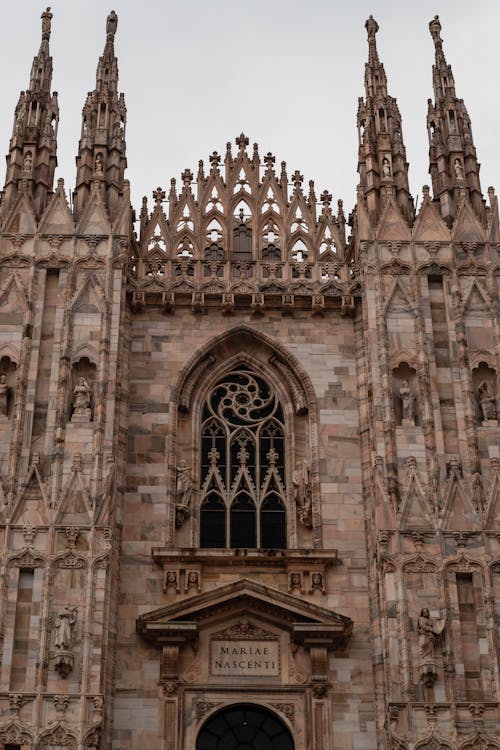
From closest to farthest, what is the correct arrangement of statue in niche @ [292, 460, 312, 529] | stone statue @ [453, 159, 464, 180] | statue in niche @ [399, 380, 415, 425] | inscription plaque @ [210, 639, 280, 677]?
1. inscription plaque @ [210, 639, 280, 677]
2. statue in niche @ [292, 460, 312, 529]
3. statue in niche @ [399, 380, 415, 425]
4. stone statue @ [453, 159, 464, 180]

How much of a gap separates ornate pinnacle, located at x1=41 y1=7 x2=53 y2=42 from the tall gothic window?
7.94 meters

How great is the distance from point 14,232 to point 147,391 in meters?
3.64

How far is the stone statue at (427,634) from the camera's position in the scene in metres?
17.9

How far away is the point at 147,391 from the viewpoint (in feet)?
69.4

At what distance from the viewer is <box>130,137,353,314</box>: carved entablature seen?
874 inches

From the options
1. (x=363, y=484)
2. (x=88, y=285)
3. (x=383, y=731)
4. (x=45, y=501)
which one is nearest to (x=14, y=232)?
(x=88, y=285)

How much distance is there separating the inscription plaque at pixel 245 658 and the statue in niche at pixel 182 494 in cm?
210

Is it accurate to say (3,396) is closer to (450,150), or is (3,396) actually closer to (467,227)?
(467,227)

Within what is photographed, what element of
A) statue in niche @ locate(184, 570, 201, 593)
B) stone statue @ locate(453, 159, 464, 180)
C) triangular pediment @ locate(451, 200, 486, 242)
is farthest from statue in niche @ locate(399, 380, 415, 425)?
stone statue @ locate(453, 159, 464, 180)

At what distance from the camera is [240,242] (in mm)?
23250

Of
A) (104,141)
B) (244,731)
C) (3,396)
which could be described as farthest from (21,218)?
(244,731)

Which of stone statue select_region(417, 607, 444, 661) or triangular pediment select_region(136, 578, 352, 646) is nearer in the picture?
stone statue select_region(417, 607, 444, 661)

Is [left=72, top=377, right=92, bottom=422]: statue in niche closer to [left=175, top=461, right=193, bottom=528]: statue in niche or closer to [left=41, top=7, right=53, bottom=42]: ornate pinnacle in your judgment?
[left=175, top=461, right=193, bottom=528]: statue in niche

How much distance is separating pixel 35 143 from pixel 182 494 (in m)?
7.24
